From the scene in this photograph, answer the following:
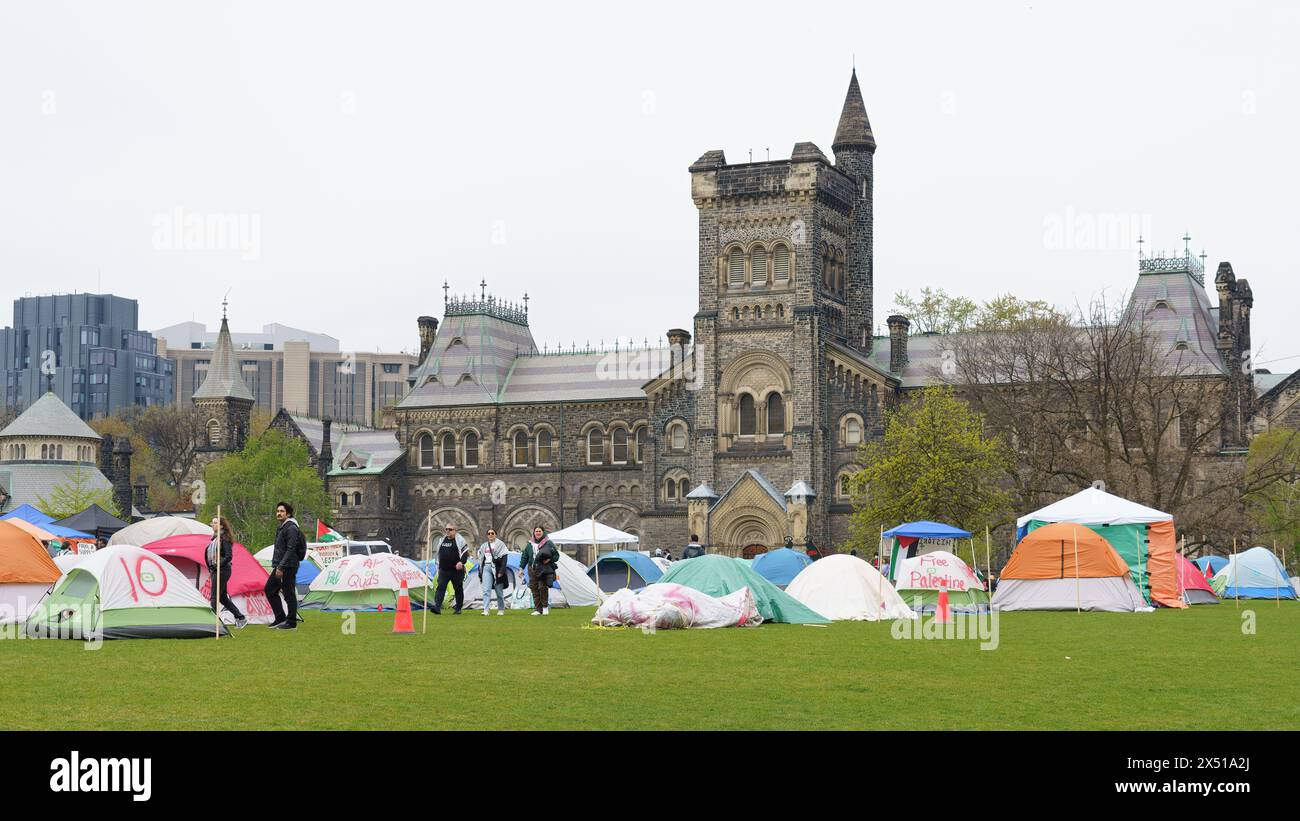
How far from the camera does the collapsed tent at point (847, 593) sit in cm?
3052

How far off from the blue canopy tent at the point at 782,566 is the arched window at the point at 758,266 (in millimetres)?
27558

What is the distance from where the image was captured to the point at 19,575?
2600cm

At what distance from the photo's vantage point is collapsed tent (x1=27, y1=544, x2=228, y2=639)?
22234 millimetres

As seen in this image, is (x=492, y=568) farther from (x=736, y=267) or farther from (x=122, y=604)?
(x=736, y=267)

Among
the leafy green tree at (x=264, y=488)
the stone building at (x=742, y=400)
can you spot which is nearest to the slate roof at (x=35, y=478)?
the leafy green tree at (x=264, y=488)

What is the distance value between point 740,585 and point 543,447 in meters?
50.7

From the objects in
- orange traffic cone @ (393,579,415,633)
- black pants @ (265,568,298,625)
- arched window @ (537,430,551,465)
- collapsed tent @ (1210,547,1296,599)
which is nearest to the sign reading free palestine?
orange traffic cone @ (393,579,415,633)

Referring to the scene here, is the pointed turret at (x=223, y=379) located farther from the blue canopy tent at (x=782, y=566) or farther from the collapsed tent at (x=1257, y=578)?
the collapsed tent at (x=1257, y=578)

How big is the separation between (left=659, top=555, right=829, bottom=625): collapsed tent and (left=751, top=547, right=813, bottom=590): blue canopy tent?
1144 centimetres

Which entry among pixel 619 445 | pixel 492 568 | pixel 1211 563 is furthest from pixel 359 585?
pixel 619 445

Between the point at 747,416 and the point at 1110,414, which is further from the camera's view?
the point at 747,416
